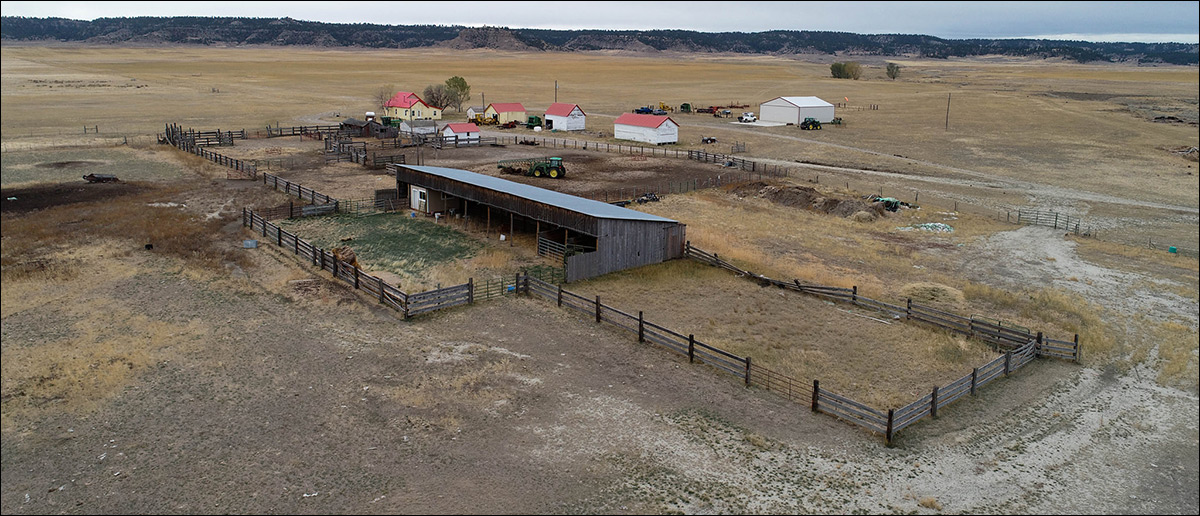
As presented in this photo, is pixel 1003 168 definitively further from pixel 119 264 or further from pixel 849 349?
pixel 119 264

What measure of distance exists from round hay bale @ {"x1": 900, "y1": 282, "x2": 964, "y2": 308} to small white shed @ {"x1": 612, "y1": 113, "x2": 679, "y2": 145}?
1715 inches

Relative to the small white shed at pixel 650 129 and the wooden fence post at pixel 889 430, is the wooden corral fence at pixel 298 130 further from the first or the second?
the wooden fence post at pixel 889 430

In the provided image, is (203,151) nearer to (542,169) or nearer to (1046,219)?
(542,169)

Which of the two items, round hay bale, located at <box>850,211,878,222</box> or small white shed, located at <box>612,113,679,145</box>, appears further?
small white shed, located at <box>612,113,679,145</box>

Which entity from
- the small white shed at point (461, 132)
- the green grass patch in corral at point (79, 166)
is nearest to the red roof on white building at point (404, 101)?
the small white shed at point (461, 132)

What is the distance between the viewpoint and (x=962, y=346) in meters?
22.9

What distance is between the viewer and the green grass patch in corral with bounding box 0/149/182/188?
146ft

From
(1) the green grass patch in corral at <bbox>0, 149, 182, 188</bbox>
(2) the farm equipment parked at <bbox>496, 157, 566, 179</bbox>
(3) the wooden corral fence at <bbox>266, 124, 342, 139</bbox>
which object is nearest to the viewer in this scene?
(1) the green grass patch in corral at <bbox>0, 149, 182, 188</bbox>

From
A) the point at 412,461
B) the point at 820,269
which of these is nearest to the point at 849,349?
the point at 820,269

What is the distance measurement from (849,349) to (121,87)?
119 meters

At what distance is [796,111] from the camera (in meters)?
86.8

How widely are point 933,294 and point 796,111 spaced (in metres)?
62.5

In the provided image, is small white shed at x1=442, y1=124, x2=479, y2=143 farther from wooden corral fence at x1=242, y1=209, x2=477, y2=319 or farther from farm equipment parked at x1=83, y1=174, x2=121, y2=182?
wooden corral fence at x1=242, y1=209, x2=477, y2=319

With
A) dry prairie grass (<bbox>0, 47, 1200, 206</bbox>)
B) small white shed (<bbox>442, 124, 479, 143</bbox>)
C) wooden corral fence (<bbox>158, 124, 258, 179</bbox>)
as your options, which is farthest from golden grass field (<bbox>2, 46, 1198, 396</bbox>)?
small white shed (<bbox>442, 124, 479, 143</bbox>)
